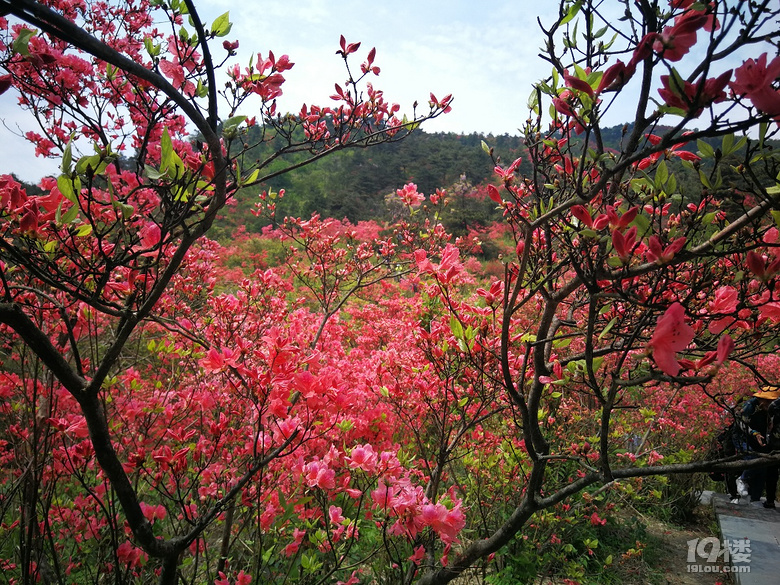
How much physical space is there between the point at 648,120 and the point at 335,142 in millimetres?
1462

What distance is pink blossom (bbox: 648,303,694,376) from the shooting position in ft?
2.47

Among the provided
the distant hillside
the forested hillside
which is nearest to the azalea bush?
the forested hillside

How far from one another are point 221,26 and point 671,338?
5.22 ft

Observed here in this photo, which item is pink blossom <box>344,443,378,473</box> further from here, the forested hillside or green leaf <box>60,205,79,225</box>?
the forested hillside

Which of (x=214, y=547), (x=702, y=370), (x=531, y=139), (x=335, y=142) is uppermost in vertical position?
(x=335, y=142)

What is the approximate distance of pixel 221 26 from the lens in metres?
1.34

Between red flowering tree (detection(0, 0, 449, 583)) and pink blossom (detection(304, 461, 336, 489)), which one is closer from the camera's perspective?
red flowering tree (detection(0, 0, 449, 583))

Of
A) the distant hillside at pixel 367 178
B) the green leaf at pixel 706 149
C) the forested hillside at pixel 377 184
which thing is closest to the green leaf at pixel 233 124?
the green leaf at pixel 706 149

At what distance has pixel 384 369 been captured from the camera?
9.96ft

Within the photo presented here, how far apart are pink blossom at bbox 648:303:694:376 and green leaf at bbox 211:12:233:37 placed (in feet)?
5.03

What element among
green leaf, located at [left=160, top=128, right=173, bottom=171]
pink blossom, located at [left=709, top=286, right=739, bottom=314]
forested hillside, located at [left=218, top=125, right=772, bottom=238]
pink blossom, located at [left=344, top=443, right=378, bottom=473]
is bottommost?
pink blossom, located at [left=344, top=443, right=378, bottom=473]

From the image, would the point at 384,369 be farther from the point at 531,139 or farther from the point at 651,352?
the point at 651,352

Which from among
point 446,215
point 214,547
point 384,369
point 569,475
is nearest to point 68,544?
point 214,547

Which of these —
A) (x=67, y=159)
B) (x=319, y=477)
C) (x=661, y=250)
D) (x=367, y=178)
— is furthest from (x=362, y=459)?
(x=367, y=178)
